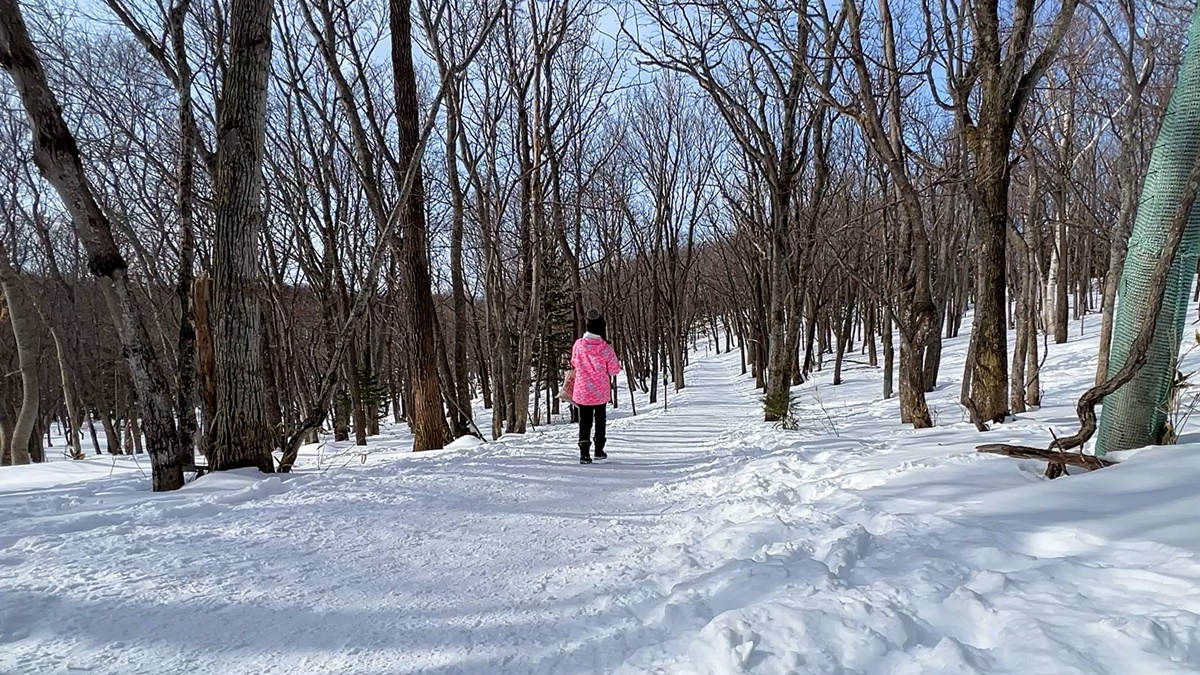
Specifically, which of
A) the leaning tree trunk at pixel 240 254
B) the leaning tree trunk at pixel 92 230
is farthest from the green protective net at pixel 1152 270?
the leaning tree trunk at pixel 92 230

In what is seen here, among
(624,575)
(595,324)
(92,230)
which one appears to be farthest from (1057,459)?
(92,230)

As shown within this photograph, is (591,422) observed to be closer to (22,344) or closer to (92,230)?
(92,230)

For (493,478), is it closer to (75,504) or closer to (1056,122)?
(75,504)

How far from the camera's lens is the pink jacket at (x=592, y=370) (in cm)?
621

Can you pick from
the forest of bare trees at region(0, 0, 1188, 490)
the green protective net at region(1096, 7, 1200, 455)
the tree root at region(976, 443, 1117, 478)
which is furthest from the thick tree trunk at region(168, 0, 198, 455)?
the green protective net at region(1096, 7, 1200, 455)

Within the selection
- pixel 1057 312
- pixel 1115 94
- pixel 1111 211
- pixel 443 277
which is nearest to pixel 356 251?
pixel 443 277

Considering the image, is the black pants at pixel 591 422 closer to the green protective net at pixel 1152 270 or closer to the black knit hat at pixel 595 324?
the black knit hat at pixel 595 324

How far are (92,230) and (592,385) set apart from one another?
4.64 metres

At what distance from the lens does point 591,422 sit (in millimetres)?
6164

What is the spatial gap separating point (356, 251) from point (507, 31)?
835 centimetres

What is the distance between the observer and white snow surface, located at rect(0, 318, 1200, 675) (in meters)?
1.78

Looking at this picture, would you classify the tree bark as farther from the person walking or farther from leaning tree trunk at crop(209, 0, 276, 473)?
the person walking

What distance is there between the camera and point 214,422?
4.77 m

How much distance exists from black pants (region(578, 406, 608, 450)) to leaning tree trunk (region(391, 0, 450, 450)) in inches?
107
